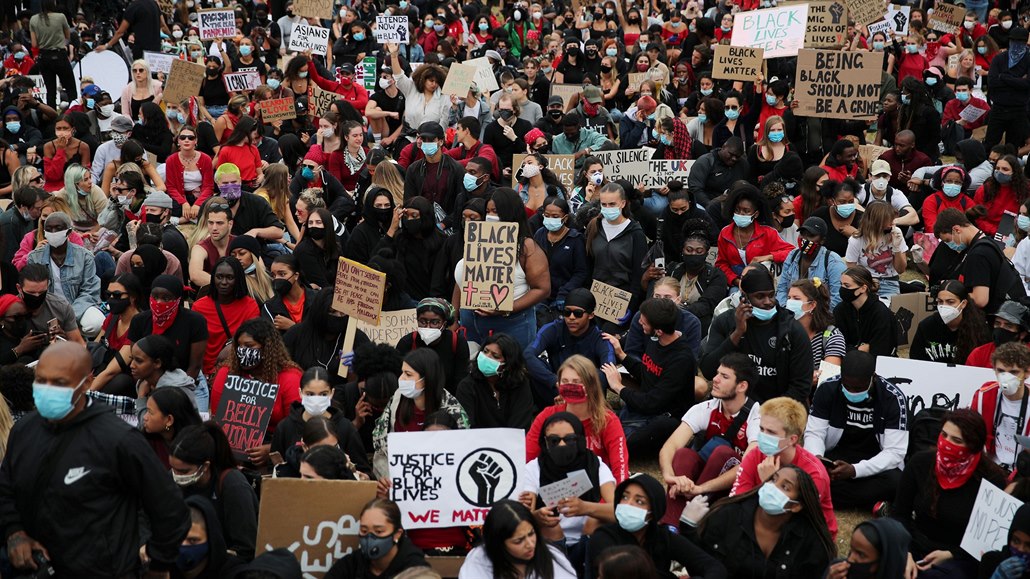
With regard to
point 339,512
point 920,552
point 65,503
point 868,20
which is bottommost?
point 920,552

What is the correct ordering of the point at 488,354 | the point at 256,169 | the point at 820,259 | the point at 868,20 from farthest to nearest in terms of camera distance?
the point at 868,20 < the point at 256,169 < the point at 820,259 < the point at 488,354

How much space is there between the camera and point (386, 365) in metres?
8.46

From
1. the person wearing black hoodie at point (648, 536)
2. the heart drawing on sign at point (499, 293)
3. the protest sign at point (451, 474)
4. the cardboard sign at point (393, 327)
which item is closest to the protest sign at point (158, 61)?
the cardboard sign at point (393, 327)

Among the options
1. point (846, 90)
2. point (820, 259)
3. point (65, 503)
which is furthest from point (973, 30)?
point (65, 503)

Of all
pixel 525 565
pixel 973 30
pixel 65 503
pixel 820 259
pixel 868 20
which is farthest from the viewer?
pixel 973 30

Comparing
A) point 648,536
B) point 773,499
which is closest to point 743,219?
point 773,499

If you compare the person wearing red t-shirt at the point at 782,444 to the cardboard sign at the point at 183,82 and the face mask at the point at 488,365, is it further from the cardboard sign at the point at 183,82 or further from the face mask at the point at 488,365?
the cardboard sign at the point at 183,82

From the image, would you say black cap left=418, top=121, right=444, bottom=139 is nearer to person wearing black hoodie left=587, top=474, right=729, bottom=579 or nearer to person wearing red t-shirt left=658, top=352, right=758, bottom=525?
person wearing red t-shirt left=658, top=352, right=758, bottom=525

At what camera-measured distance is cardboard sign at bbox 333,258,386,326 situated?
941 cm

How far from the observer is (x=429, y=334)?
8891mm

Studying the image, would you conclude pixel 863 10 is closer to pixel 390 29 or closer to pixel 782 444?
pixel 390 29

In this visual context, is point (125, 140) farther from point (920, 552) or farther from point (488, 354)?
point (920, 552)

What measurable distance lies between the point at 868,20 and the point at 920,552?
12.7 meters

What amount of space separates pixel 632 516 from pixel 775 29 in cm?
1172
